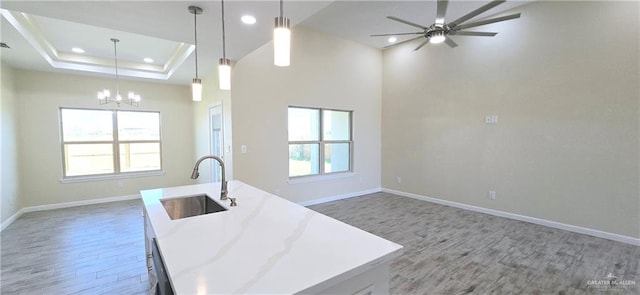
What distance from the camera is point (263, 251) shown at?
1.13 m

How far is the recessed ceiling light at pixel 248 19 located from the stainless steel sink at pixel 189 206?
1722mm

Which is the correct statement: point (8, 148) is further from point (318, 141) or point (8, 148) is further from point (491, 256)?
point (491, 256)

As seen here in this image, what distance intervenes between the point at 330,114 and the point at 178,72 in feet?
9.44

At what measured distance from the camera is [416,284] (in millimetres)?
2354

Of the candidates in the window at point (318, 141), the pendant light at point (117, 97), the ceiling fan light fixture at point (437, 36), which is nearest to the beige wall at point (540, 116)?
the window at point (318, 141)

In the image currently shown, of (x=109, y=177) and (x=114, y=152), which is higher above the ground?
(x=114, y=152)

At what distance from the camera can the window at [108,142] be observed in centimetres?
504

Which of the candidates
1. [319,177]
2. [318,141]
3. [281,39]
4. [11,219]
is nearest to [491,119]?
[318,141]

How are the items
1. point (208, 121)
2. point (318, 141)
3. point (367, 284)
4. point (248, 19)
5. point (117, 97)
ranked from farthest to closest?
1. point (318, 141)
2. point (208, 121)
3. point (117, 97)
4. point (248, 19)
5. point (367, 284)

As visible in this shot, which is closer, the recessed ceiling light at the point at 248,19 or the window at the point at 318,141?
the recessed ceiling light at the point at 248,19

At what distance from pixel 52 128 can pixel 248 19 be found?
15.5ft

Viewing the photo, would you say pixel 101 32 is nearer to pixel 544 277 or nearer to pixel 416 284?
pixel 416 284

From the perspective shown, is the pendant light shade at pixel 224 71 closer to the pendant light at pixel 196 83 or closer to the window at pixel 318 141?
the pendant light at pixel 196 83

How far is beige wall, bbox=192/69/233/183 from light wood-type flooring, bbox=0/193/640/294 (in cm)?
142
